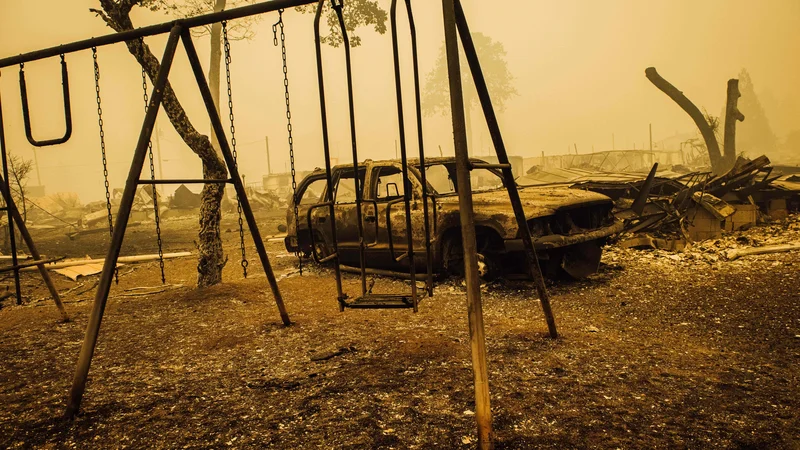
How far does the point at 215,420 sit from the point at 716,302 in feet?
15.3

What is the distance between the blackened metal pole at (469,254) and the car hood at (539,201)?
290 cm

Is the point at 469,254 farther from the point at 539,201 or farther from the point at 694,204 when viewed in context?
the point at 694,204

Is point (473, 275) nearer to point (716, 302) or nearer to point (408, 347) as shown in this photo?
point (408, 347)

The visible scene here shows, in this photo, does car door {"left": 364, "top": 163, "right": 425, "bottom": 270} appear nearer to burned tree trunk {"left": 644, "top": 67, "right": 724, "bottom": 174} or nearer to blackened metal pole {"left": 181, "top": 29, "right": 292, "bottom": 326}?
blackened metal pole {"left": 181, "top": 29, "right": 292, "bottom": 326}

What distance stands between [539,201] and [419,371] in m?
2.90

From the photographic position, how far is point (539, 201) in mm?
5035

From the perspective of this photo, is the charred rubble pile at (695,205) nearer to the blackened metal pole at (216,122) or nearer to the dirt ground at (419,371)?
the dirt ground at (419,371)

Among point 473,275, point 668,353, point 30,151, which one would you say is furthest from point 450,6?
point 30,151

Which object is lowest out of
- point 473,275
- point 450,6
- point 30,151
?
point 473,275

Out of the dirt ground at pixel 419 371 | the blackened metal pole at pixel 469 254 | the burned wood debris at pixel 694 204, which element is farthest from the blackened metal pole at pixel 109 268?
the burned wood debris at pixel 694 204

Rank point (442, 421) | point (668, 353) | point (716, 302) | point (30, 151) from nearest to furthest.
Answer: point (442, 421), point (668, 353), point (716, 302), point (30, 151)

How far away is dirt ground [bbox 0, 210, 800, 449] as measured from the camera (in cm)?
214

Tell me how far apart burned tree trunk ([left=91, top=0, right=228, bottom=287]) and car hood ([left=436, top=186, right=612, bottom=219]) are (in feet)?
9.86

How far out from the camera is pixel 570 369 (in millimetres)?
2795
